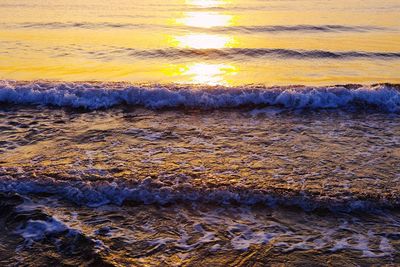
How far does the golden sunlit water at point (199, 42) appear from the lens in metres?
13.7

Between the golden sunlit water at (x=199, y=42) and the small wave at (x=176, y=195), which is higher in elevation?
the golden sunlit water at (x=199, y=42)

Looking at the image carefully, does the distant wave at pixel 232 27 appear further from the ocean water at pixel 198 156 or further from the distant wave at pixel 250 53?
the distant wave at pixel 250 53

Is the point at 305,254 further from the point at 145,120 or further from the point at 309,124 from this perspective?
the point at 145,120

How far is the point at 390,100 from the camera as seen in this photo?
10438 millimetres

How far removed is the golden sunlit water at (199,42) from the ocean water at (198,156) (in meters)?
0.16

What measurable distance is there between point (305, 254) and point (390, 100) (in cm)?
685

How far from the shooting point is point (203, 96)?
10688 millimetres

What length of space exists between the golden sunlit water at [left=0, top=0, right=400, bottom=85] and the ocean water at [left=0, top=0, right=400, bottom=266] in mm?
157

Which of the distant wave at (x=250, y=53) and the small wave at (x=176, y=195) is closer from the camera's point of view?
the small wave at (x=176, y=195)

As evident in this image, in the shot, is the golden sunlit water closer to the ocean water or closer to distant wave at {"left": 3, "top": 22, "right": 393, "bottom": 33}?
distant wave at {"left": 3, "top": 22, "right": 393, "bottom": 33}

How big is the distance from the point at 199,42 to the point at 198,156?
41.3 feet

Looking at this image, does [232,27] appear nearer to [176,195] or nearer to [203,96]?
[203,96]

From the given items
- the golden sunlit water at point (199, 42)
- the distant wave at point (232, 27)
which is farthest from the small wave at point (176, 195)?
the distant wave at point (232, 27)

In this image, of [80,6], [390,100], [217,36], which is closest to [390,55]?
[390,100]
